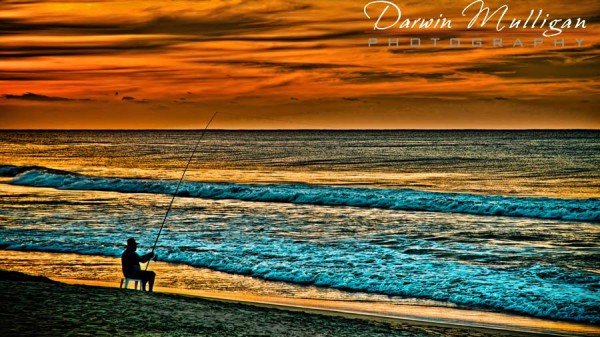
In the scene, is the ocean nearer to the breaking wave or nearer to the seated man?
the breaking wave

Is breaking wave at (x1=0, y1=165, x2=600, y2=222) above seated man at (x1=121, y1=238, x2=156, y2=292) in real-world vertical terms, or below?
above

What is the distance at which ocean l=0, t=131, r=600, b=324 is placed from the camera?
14.4m

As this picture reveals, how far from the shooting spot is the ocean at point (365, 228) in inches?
567

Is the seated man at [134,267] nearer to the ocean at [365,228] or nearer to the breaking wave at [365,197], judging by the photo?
the ocean at [365,228]

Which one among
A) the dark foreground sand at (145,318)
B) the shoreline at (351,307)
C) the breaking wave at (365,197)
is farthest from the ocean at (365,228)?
the dark foreground sand at (145,318)

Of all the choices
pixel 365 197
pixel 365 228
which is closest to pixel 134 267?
pixel 365 228

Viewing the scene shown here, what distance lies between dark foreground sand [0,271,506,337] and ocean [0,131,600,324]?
373 centimetres

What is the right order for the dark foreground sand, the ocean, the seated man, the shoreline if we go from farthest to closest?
the ocean → the seated man → the shoreline → the dark foreground sand

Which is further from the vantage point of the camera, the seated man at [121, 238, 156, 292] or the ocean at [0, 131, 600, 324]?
the ocean at [0, 131, 600, 324]

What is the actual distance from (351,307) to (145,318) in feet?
15.1

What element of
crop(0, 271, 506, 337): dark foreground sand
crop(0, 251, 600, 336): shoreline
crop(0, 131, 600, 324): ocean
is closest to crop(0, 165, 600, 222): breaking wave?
crop(0, 131, 600, 324): ocean

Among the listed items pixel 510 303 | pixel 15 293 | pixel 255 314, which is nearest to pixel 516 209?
pixel 510 303

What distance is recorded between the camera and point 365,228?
22.8 metres

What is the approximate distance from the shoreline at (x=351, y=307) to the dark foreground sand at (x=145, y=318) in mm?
949
